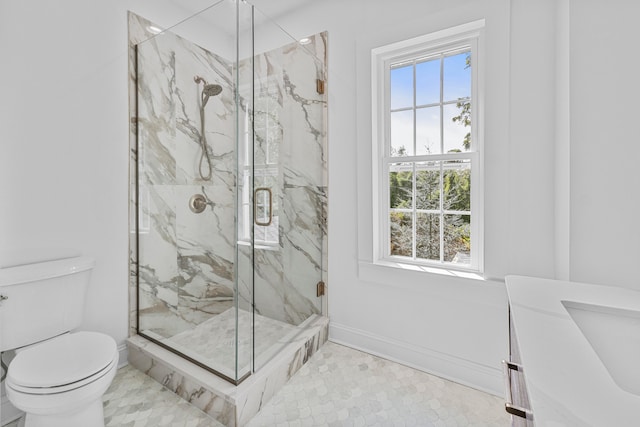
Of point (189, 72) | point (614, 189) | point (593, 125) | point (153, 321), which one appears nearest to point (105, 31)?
point (189, 72)

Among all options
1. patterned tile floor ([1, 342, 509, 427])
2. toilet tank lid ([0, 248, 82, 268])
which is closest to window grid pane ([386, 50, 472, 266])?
patterned tile floor ([1, 342, 509, 427])

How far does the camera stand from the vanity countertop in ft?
1.47

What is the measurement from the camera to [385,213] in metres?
2.07

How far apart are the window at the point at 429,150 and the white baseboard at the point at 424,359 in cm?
57

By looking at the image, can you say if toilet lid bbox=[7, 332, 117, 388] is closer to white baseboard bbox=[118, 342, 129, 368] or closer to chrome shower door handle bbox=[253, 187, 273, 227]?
white baseboard bbox=[118, 342, 129, 368]

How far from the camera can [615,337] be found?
2.66 feet

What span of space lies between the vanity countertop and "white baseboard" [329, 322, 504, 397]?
897 millimetres

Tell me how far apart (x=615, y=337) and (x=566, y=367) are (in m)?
0.42

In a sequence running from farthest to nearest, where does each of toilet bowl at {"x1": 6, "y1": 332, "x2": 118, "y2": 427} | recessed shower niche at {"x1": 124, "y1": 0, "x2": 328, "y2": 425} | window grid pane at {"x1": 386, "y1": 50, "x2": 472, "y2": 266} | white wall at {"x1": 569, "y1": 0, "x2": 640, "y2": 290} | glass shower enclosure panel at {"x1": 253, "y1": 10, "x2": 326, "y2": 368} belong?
window grid pane at {"x1": 386, "y1": 50, "x2": 472, "y2": 266}
glass shower enclosure panel at {"x1": 253, "y1": 10, "x2": 326, "y2": 368}
recessed shower niche at {"x1": 124, "y1": 0, "x2": 328, "y2": 425}
white wall at {"x1": 569, "y1": 0, "x2": 640, "y2": 290}
toilet bowl at {"x1": 6, "y1": 332, "x2": 118, "y2": 427}

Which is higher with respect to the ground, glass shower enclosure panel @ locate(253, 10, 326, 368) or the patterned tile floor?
glass shower enclosure panel @ locate(253, 10, 326, 368)

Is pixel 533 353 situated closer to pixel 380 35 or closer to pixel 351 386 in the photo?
pixel 351 386

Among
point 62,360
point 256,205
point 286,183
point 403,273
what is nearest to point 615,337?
point 403,273

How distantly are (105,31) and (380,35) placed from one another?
175 cm

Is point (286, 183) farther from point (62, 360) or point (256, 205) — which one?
point (62, 360)
